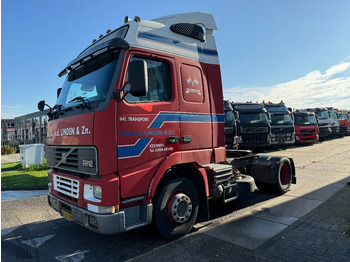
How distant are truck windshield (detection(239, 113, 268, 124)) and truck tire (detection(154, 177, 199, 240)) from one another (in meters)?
11.0

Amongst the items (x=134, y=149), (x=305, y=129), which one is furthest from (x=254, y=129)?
(x=134, y=149)

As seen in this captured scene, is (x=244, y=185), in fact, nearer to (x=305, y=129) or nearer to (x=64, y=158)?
(x=64, y=158)

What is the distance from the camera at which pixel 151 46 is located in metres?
3.88

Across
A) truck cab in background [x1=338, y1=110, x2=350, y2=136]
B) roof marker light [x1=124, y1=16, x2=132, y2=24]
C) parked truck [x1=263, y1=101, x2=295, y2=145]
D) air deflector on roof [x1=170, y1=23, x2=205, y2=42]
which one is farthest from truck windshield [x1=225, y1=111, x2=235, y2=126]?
truck cab in background [x1=338, y1=110, x2=350, y2=136]

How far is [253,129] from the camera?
14.3 m

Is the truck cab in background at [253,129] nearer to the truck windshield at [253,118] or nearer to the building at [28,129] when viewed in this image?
the truck windshield at [253,118]

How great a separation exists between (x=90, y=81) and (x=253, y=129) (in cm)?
1187

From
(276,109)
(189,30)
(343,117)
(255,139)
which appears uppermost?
(189,30)

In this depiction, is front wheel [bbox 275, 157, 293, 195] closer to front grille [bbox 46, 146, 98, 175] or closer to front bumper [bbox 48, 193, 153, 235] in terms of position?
front bumper [bbox 48, 193, 153, 235]

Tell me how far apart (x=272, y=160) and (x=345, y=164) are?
5.93m

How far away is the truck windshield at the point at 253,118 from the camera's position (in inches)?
572

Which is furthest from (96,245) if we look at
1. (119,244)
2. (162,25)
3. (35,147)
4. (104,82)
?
(35,147)

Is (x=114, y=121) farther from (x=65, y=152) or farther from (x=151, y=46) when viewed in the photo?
(x=151, y=46)

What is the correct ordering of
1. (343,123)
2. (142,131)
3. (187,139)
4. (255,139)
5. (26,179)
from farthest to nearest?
(343,123), (255,139), (26,179), (187,139), (142,131)
